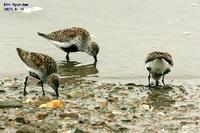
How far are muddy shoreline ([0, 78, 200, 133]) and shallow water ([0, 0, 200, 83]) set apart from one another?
3.44 ft

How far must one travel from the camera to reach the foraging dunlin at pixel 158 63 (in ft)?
35.6

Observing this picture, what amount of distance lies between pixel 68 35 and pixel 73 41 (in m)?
0.20

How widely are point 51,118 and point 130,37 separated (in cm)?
656

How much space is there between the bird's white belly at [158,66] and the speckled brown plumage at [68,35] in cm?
334

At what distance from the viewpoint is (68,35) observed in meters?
14.1

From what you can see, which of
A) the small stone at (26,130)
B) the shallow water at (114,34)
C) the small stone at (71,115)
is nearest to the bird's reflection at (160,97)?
the shallow water at (114,34)

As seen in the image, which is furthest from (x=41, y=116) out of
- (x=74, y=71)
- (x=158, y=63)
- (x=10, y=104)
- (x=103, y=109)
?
(x=74, y=71)

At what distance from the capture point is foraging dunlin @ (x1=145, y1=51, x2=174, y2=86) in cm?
1085

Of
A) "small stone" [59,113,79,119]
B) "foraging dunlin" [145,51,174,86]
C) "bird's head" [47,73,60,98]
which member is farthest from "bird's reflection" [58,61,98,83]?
"small stone" [59,113,79,119]

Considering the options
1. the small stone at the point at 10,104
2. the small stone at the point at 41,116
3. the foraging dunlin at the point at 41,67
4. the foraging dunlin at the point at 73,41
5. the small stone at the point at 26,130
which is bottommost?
the small stone at the point at 26,130

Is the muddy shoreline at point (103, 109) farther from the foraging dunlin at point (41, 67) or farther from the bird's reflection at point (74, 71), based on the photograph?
the bird's reflection at point (74, 71)

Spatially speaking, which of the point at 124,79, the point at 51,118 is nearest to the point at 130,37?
the point at 124,79

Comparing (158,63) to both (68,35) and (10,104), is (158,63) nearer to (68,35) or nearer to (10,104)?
(10,104)

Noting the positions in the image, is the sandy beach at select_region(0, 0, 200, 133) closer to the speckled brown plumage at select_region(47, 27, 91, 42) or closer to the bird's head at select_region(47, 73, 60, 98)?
the bird's head at select_region(47, 73, 60, 98)
